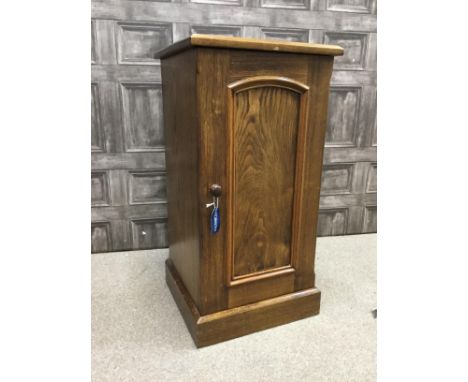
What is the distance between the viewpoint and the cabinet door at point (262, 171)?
118cm

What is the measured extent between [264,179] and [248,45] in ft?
1.47

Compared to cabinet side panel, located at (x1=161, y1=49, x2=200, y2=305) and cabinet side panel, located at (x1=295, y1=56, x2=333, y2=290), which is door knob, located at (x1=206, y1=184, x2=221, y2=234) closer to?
cabinet side panel, located at (x1=161, y1=49, x2=200, y2=305)

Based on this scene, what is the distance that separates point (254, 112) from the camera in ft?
4.02

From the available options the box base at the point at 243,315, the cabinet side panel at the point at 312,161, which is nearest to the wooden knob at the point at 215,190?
the cabinet side panel at the point at 312,161

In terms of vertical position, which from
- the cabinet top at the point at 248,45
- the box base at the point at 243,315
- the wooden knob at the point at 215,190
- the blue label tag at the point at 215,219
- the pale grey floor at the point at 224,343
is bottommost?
the pale grey floor at the point at 224,343

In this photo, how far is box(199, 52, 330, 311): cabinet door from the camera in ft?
3.87

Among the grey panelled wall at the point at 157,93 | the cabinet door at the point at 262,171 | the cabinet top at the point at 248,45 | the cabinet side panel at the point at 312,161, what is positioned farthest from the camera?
the grey panelled wall at the point at 157,93

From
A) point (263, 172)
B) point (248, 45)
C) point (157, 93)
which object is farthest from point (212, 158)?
point (157, 93)

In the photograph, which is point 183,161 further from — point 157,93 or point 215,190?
point 157,93

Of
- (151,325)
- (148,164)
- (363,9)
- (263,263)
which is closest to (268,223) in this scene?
(263,263)

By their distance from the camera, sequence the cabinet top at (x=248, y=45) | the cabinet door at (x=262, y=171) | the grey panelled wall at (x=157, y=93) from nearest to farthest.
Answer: the cabinet top at (x=248, y=45) → the cabinet door at (x=262, y=171) → the grey panelled wall at (x=157, y=93)

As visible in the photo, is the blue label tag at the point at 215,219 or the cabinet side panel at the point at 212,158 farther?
the blue label tag at the point at 215,219

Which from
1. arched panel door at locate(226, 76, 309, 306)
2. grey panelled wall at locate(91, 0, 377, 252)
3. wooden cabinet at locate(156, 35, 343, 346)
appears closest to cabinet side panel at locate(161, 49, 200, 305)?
wooden cabinet at locate(156, 35, 343, 346)

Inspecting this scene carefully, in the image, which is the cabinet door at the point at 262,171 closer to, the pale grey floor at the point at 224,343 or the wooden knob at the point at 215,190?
the wooden knob at the point at 215,190
